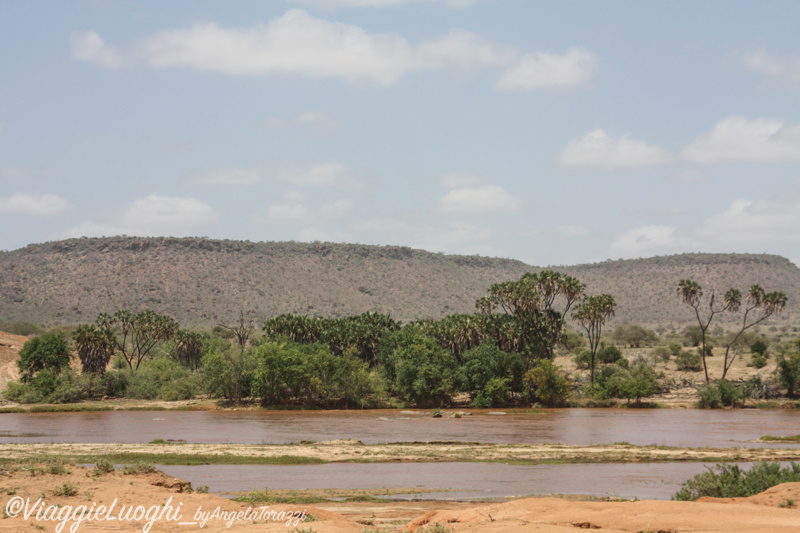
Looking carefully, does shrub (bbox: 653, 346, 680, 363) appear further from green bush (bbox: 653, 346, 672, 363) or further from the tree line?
the tree line

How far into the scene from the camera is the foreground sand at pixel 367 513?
46.5 ft

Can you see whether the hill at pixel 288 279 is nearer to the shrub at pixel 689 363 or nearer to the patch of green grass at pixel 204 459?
the shrub at pixel 689 363

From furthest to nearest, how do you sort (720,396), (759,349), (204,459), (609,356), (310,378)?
(759,349) < (609,356) < (720,396) < (310,378) < (204,459)

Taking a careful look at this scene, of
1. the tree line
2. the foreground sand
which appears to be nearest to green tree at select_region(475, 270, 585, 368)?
the tree line

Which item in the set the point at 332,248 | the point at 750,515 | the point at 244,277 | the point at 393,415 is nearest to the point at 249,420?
the point at 393,415

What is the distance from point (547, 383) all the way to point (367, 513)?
51.8m

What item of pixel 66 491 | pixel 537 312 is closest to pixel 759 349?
pixel 537 312

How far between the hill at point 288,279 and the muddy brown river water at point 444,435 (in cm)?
7541

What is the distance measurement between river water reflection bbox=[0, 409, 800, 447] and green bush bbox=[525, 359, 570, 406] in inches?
94.2

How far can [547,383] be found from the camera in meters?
70.8

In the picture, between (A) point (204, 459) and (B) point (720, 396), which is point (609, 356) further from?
(A) point (204, 459)

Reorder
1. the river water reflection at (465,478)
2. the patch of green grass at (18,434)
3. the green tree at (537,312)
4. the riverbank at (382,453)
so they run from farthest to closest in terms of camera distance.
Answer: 1. the green tree at (537,312)
2. the patch of green grass at (18,434)
3. the riverbank at (382,453)
4. the river water reflection at (465,478)

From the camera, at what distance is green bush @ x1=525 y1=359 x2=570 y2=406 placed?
231 feet

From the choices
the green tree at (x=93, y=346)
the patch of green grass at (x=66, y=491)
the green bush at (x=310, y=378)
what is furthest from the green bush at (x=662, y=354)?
the patch of green grass at (x=66, y=491)
